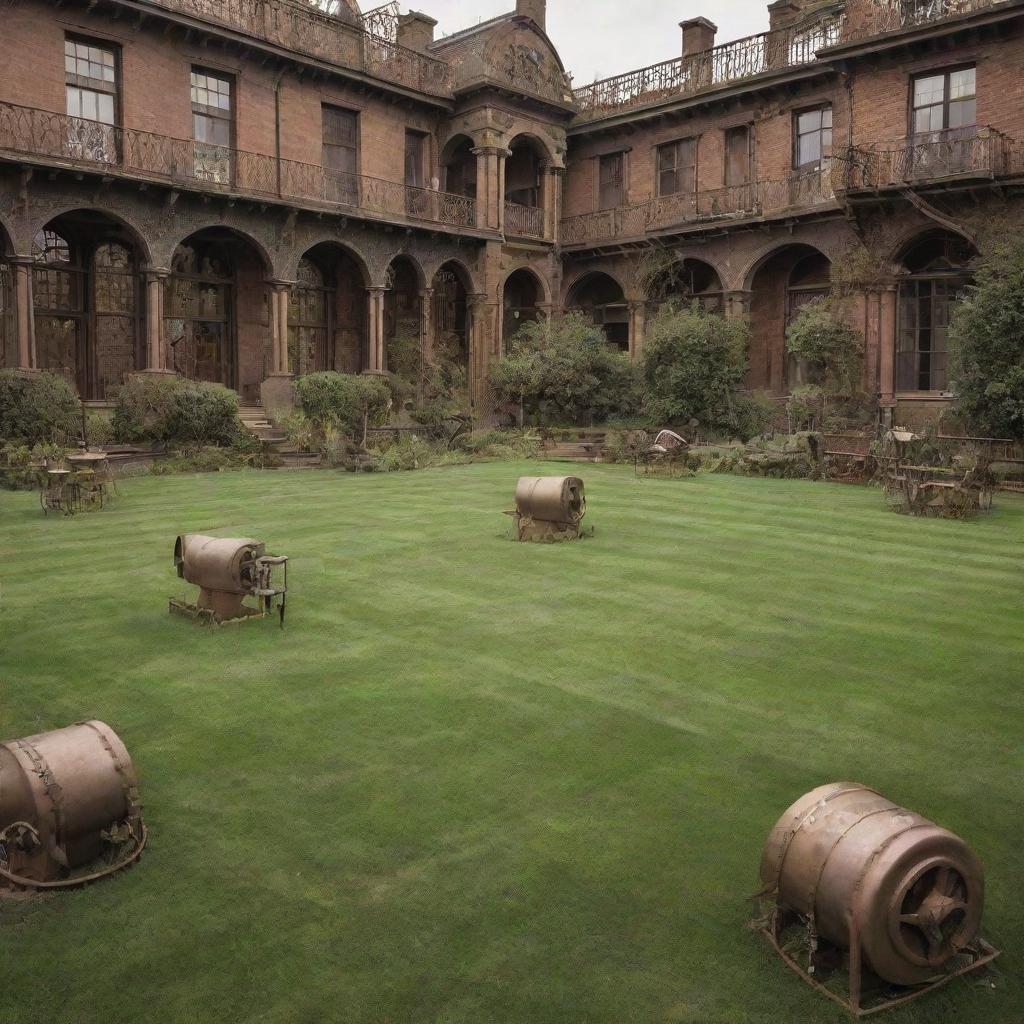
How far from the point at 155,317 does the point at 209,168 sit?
4000 millimetres

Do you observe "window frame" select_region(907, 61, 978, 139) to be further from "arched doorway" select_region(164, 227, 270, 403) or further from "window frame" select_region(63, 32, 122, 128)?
"window frame" select_region(63, 32, 122, 128)

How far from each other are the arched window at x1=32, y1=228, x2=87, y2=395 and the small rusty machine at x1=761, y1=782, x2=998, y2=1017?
22.8m

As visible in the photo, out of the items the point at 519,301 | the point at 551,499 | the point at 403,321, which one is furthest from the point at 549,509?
the point at 519,301

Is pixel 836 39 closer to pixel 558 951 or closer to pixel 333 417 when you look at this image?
pixel 333 417

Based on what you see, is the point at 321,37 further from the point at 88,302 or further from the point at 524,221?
the point at 88,302

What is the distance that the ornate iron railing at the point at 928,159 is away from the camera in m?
21.5

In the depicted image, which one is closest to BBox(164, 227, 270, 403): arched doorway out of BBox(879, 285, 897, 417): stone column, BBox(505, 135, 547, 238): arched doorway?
BBox(505, 135, 547, 238): arched doorway

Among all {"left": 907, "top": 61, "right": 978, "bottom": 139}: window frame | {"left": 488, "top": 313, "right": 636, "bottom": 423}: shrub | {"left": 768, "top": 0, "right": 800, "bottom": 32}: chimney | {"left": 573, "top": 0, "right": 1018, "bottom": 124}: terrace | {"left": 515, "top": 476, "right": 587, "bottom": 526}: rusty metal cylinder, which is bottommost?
{"left": 515, "top": 476, "right": 587, "bottom": 526}: rusty metal cylinder

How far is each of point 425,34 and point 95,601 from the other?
26157 millimetres

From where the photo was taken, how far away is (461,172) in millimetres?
30219

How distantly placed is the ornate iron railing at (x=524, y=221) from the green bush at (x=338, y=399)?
327 inches

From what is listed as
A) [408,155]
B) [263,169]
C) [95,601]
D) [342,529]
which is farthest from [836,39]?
[95,601]

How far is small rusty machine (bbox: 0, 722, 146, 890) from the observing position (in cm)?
378

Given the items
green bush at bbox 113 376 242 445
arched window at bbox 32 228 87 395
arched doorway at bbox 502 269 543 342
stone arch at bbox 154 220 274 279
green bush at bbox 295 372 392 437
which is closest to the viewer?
green bush at bbox 113 376 242 445
